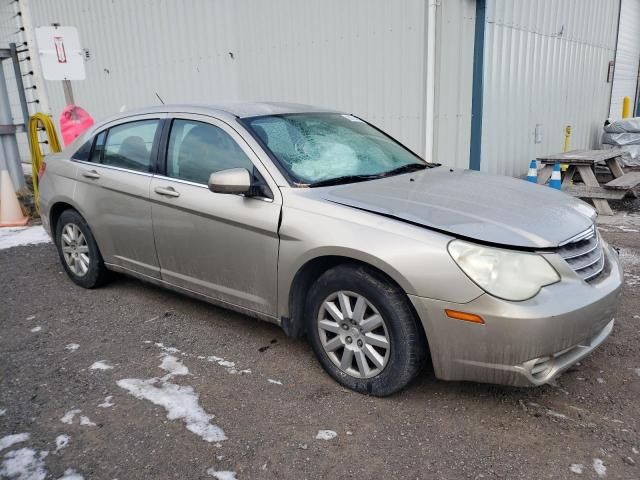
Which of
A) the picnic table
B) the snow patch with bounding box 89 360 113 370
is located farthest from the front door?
the picnic table

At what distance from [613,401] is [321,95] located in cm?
634

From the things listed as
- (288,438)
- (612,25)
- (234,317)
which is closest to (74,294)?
(234,317)

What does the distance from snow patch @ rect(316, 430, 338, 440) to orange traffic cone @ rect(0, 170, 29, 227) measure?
21.2ft

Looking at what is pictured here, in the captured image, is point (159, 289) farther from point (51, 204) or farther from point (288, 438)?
point (288, 438)

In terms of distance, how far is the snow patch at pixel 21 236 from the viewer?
643 centimetres

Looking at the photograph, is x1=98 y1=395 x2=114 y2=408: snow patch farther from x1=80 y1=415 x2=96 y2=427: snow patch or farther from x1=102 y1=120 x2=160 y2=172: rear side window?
x1=102 y1=120 x2=160 y2=172: rear side window

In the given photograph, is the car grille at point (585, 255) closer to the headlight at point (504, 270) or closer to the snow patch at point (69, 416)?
the headlight at point (504, 270)

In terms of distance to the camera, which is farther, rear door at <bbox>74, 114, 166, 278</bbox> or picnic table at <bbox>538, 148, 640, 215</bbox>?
picnic table at <bbox>538, 148, 640, 215</bbox>

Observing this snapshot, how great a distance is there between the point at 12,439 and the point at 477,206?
2.66 meters

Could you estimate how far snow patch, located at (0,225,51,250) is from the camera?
6.43 meters

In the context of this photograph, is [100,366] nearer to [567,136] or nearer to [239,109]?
[239,109]

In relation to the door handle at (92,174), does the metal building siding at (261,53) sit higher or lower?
higher

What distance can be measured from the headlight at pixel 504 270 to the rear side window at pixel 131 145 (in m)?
2.41

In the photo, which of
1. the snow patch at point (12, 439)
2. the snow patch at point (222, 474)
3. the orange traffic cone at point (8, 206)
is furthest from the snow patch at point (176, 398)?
the orange traffic cone at point (8, 206)
